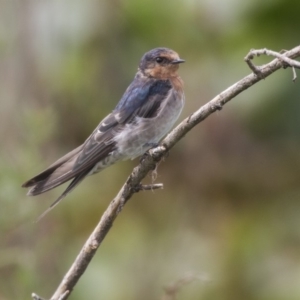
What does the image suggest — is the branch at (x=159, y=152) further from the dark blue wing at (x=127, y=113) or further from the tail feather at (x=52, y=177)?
the dark blue wing at (x=127, y=113)

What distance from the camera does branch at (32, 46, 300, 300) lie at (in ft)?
5.88

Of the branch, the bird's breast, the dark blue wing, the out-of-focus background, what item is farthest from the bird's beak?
the branch

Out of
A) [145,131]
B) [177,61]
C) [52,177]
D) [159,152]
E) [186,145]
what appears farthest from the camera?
[186,145]

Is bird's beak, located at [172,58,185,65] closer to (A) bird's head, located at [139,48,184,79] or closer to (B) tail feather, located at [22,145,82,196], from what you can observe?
(A) bird's head, located at [139,48,184,79]

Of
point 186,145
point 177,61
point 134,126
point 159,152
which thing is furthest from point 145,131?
point 186,145

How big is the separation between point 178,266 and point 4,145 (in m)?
1.13

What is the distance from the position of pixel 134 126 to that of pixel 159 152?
0.91 m

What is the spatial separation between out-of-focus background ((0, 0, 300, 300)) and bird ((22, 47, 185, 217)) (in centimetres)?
78

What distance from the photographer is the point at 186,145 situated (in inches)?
161

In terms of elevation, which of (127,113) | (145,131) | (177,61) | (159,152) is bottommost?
(159,152)

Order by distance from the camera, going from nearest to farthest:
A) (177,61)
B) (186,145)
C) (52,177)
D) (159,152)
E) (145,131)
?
(159,152) → (52,177) → (145,131) → (177,61) → (186,145)

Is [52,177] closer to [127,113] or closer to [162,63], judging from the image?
[127,113]

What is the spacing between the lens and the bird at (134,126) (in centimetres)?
266

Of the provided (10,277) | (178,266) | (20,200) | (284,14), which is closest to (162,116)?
(20,200)
